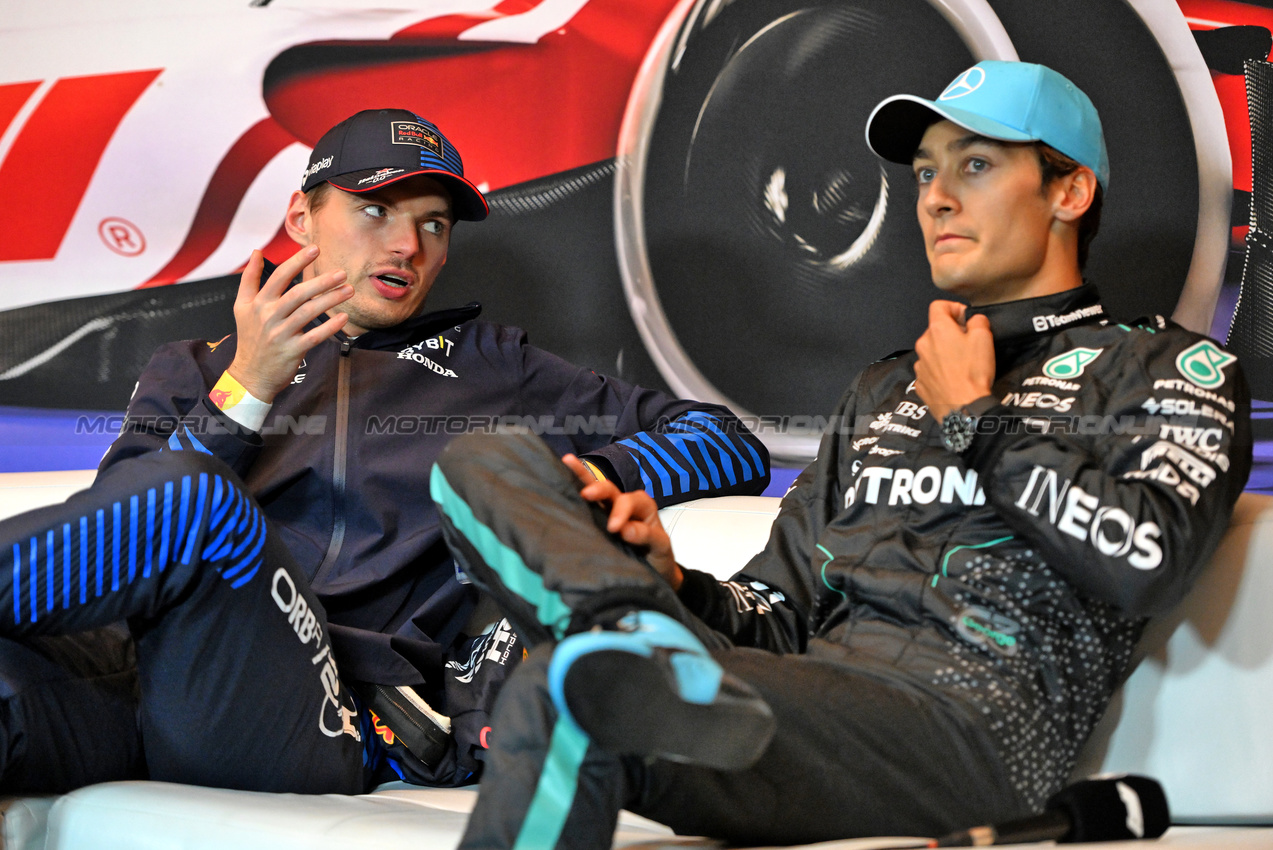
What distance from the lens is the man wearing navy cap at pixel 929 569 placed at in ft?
3.03

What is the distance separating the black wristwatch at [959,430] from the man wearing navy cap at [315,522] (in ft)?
1.40

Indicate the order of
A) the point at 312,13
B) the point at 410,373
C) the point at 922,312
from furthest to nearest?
the point at 312,13 → the point at 922,312 → the point at 410,373

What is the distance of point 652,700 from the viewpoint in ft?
2.92

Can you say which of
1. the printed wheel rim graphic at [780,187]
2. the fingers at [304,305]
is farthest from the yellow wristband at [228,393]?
the printed wheel rim graphic at [780,187]

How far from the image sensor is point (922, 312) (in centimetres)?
218

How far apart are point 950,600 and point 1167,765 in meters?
0.33

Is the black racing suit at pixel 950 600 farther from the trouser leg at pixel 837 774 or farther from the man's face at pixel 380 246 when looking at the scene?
the man's face at pixel 380 246

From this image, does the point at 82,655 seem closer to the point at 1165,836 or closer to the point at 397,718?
the point at 397,718

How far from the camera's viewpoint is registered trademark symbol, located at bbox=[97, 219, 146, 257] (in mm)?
2672

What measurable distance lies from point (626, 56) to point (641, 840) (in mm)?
1698

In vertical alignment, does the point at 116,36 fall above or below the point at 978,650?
above

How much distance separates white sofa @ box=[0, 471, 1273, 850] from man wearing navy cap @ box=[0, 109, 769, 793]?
78mm

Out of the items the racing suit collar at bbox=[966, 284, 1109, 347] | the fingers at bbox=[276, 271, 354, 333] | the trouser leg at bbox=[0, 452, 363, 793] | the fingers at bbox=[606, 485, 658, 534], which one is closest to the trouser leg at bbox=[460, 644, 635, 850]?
the fingers at bbox=[606, 485, 658, 534]

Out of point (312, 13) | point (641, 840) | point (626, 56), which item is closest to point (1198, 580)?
point (641, 840)
